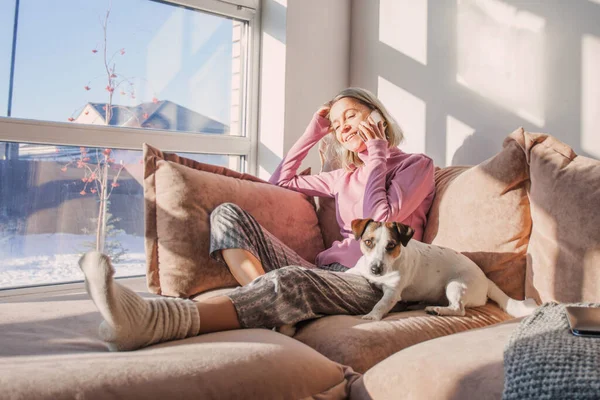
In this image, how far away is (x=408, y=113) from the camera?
10.0 ft

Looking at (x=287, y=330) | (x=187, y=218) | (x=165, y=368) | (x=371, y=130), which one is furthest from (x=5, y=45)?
(x=165, y=368)

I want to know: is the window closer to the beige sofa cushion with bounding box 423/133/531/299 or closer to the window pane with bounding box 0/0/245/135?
the window pane with bounding box 0/0/245/135

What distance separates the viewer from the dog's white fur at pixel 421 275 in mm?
1830

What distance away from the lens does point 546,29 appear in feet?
7.88

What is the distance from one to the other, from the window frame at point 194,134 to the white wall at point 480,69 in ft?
2.20

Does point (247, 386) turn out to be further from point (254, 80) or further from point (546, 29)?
point (254, 80)

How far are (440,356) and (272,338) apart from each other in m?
0.43

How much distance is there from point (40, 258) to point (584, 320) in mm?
2400

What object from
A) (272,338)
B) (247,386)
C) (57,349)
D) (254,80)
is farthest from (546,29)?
(57,349)

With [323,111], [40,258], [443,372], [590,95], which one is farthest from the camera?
[323,111]

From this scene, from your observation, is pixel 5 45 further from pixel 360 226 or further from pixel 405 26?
pixel 405 26

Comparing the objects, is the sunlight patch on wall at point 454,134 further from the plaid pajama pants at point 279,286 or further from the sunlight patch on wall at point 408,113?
the plaid pajama pants at point 279,286

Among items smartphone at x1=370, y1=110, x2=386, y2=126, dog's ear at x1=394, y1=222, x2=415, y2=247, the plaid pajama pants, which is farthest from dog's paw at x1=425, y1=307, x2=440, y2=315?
smartphone at x1=370, y1=110, x2=386, y2=126

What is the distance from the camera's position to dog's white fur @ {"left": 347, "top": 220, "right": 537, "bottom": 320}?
1.83 m
